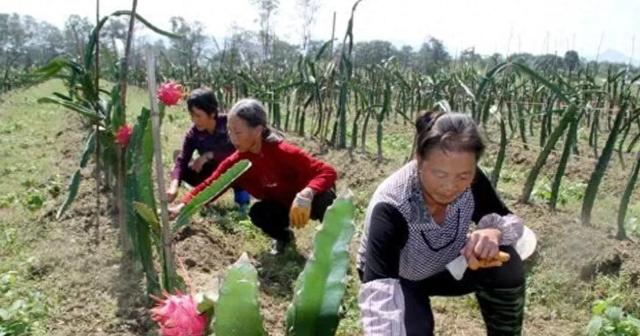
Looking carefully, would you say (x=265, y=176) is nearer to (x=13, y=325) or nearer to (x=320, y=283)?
(x=13, y=325)

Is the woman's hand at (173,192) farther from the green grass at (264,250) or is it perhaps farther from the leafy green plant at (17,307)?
the leafy green plant at (17,307)

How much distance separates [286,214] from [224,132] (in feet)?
3.08

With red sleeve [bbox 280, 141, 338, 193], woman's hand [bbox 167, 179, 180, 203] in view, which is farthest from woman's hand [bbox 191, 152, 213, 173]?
red sleeve [bbox 280, 141, 338, 193]

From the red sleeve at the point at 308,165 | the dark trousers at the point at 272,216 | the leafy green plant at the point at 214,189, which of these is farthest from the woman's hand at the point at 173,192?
the leafy green plant at the point at 214,189

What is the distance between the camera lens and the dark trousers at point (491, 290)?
6.18 feet

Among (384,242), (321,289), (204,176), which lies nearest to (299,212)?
(384,242)

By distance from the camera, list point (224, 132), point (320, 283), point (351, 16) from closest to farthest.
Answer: point (320, 283), point (224, 132), point (351, 16)

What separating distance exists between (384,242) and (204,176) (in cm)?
267

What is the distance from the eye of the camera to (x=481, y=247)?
169 centimetres

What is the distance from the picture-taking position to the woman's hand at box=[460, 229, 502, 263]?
5.55 ft

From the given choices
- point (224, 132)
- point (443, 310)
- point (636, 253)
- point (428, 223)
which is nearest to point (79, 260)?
point (224, 132)

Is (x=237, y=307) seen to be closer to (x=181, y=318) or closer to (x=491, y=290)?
(x=181, y=318)

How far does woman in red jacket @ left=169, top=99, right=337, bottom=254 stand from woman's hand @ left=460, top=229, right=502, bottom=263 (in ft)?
3.23

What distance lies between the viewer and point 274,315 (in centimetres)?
273
